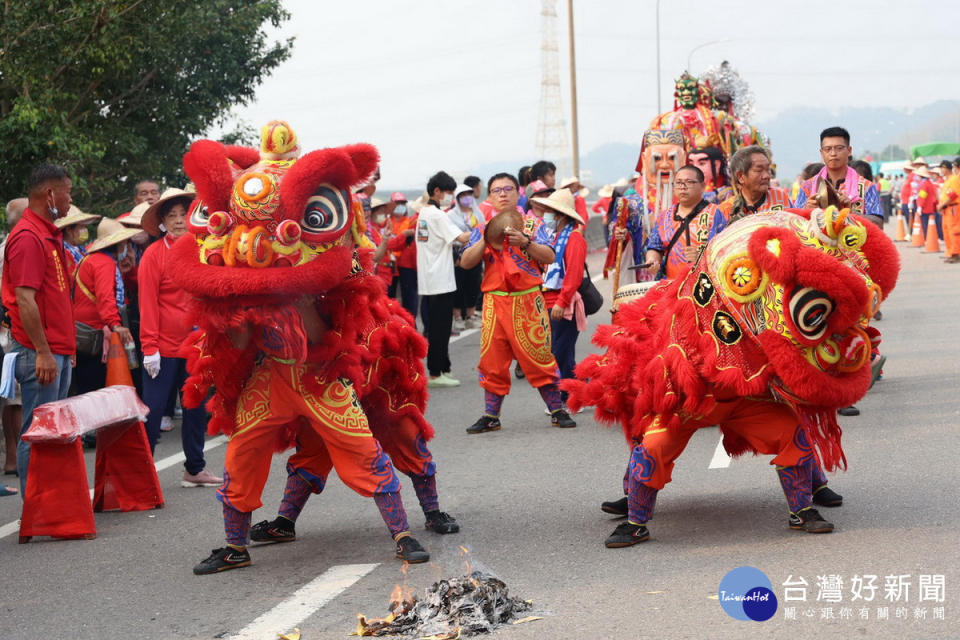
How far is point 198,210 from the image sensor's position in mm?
5930

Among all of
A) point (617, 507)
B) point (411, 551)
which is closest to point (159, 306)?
point (411, 551)

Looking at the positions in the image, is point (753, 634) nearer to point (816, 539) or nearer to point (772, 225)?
point (816, 539)

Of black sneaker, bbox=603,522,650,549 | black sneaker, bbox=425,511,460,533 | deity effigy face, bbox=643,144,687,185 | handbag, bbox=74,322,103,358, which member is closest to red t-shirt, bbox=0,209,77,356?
handbag, bbox=74,322,103,358

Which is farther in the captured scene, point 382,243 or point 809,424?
point 382,243

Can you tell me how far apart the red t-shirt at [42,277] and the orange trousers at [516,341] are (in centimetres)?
316

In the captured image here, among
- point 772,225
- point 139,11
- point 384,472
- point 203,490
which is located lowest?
point 203,490

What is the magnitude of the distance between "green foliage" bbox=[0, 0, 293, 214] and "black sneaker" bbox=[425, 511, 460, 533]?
23.3 feet

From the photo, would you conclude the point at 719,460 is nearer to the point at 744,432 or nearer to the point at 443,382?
the point at 744,432

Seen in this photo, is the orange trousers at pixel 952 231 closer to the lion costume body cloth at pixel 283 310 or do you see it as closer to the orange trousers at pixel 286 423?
the lion costume body cloth at pixel 283 310

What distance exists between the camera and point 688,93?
586 inches

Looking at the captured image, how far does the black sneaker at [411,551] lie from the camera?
6035 millimetres

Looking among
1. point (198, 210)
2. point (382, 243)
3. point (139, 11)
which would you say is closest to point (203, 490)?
point (198, 210)

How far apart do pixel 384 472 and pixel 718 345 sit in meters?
1.69

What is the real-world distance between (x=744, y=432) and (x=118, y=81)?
11.1 metres
